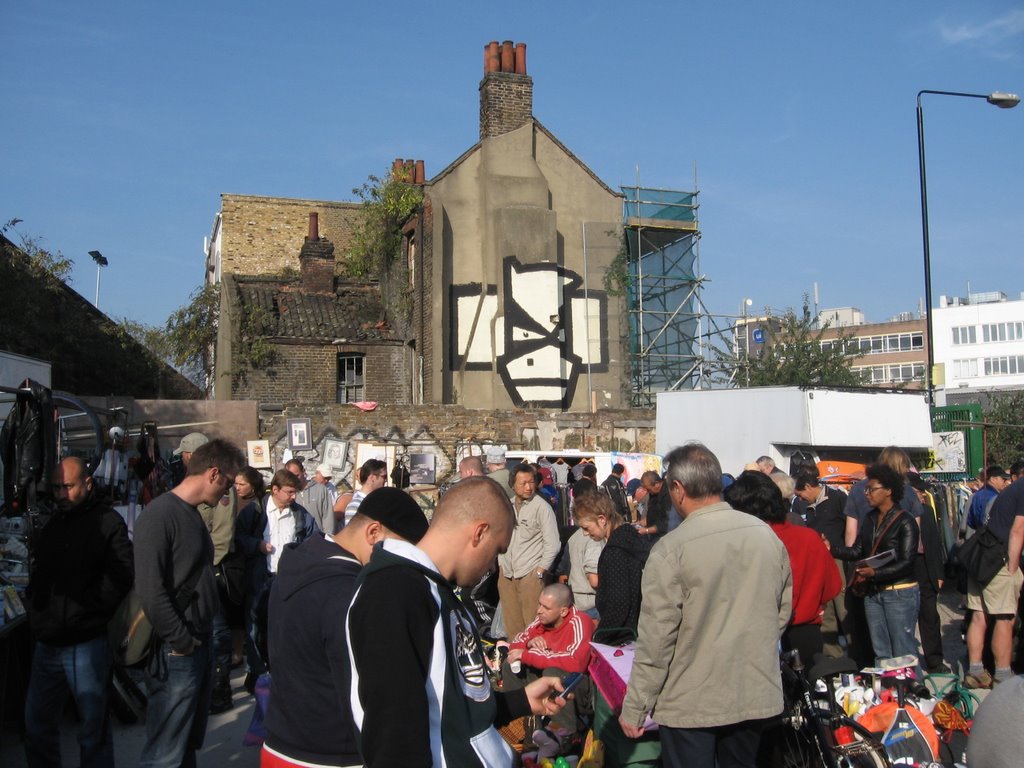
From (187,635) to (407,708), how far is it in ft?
9.96

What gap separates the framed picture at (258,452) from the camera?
19859 millimetres

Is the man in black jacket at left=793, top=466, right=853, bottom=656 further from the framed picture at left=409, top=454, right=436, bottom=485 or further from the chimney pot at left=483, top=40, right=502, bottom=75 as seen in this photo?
the chimney pot at left=483, top=40, right=502, bottom=75

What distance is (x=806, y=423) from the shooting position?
17.7m

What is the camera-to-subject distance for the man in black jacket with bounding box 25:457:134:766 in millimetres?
5430

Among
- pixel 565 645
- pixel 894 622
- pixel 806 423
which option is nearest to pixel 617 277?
pixel 806 423

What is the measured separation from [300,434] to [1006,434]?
90.3 feet

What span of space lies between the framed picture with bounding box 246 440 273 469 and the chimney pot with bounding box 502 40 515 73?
44.9 ft

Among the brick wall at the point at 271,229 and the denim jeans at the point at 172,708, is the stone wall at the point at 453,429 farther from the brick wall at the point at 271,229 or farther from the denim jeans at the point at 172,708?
the brick wall at the point at 271,229

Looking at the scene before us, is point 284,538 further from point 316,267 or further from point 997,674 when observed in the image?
point 316,267

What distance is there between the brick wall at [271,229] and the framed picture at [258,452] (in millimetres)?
16733

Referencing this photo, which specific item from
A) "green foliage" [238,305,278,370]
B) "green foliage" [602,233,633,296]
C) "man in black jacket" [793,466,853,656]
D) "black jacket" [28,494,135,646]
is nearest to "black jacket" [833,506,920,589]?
"man in black jacket" [793,466,853,656]

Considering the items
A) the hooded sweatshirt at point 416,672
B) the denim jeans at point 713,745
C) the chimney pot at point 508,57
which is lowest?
the denim jeans at point 713,745

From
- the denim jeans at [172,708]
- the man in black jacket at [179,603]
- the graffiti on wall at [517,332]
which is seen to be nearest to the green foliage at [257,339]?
the graffiti on wall at [517,332]

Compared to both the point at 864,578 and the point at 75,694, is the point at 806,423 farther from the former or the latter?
the point at 75,694
